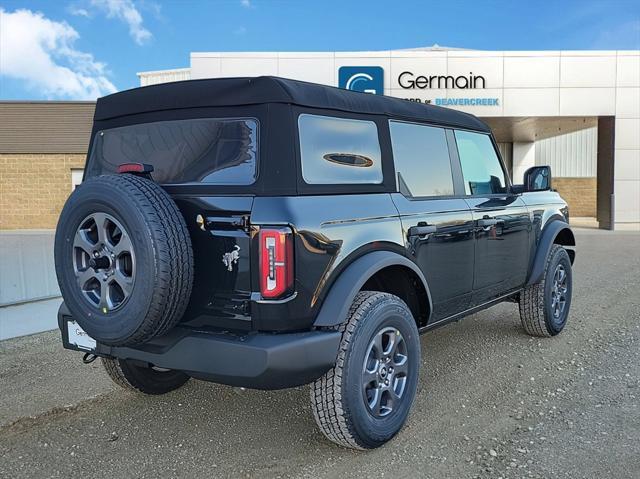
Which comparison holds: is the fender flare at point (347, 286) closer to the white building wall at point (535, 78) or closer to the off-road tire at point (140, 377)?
the off-road tire at point (140, 377)

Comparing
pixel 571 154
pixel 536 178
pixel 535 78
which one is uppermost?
pixel 535 78

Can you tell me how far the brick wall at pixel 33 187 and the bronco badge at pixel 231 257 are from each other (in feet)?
63.9

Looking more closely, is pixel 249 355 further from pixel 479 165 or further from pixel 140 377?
pixel 479 165

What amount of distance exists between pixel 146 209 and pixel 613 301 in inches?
245

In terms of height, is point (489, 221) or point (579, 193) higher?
point (579, 193)

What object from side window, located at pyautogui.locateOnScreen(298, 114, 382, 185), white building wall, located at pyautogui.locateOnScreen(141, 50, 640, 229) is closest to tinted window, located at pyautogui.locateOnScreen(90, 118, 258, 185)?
side window, located at pyautogui.locateOnScreen(298, 114, 382, 185)

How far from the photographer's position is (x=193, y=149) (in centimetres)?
315

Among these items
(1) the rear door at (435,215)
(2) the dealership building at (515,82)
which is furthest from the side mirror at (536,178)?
(2) the dealership building at (515,82)

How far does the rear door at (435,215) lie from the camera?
3.58 meters

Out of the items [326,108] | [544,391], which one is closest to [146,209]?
[326,108]

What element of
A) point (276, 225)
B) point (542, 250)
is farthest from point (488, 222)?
point (276, 225)

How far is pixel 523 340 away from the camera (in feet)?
17.7

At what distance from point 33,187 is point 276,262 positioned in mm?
20456

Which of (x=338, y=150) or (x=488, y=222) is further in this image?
(x=488, y=222)
